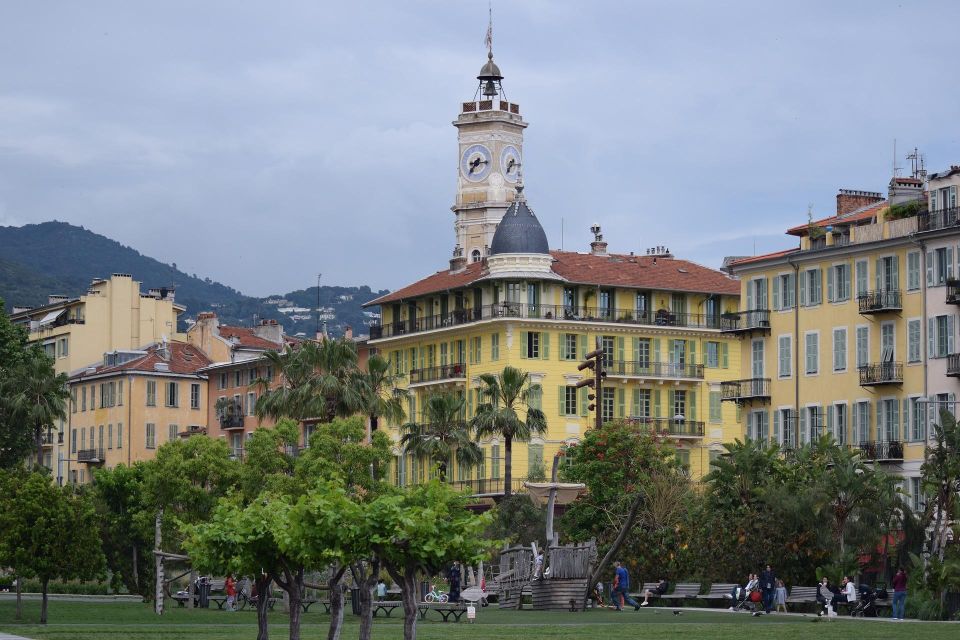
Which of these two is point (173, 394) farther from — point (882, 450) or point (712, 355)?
point (882, 450)

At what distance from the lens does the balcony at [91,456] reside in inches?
5640

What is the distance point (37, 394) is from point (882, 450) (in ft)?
170

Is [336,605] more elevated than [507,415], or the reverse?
[507,415]

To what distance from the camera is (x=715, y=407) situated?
382ft

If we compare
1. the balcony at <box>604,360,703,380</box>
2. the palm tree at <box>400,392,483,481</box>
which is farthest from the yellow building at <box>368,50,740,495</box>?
the palm tree at <box>400,392,483,481</box>

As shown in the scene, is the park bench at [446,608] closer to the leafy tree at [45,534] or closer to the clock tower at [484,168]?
the leafy tree at [45,534]

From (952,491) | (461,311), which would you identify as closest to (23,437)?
(461,311)

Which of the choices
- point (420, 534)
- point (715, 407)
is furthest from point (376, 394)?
point (420, 534)

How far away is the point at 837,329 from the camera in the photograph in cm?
8325

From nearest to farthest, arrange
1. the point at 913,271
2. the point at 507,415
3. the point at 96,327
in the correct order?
the point at 913,271, the point at 507,415, the point at 96,327

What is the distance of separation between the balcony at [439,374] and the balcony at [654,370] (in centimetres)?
798

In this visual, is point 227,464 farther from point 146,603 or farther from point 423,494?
point 423,494

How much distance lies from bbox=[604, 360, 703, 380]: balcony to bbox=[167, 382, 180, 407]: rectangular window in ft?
129

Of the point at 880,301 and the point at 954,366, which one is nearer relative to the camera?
the point at 954,366
